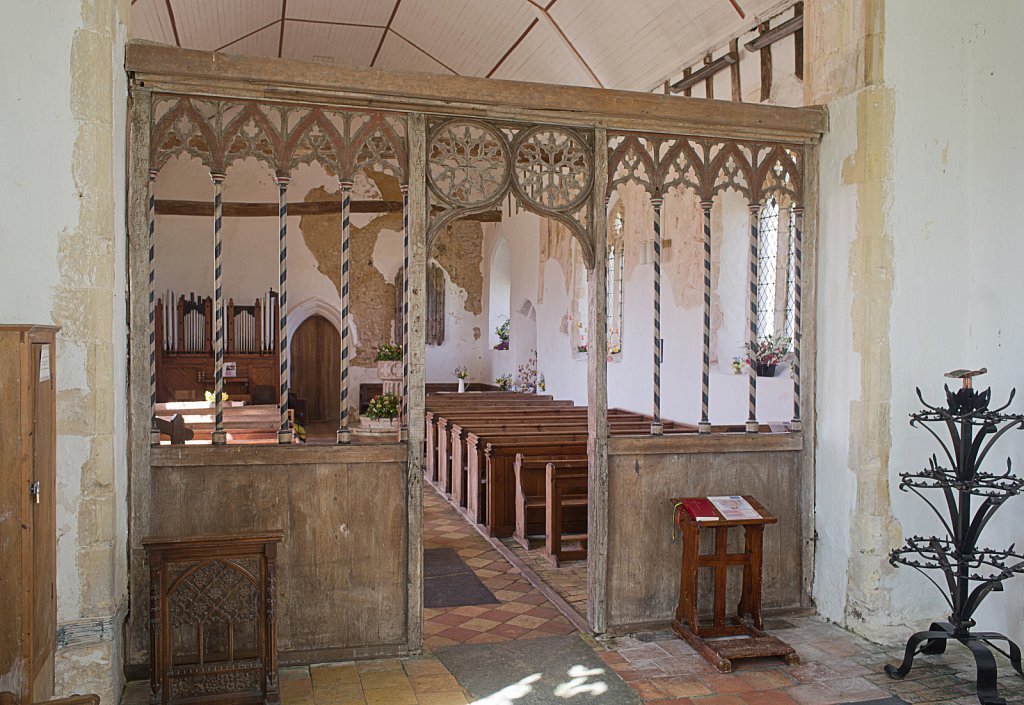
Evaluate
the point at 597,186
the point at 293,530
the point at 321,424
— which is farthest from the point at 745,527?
the point at 321,424

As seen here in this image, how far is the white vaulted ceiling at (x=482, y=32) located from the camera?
816 cm

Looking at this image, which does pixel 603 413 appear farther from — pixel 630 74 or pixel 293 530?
pixel 630 74

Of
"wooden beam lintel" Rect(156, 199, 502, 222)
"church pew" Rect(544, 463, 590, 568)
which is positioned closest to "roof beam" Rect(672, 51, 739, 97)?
"church pew" Rect(544, 463, 590, 568)

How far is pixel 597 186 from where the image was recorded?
4625 mm

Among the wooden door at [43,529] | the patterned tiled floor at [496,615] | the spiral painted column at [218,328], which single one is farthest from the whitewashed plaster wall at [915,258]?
the wooden door at [43,529]

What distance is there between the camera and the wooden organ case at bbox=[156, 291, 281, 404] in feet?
48.1

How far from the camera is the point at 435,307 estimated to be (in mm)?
17125

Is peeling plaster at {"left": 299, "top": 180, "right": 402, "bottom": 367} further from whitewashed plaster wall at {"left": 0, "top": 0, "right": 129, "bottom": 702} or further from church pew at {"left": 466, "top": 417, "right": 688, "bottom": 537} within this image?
whitewashed plaster wall at {"left": 0, "top": 0, "right": 129, "bottom": 702}

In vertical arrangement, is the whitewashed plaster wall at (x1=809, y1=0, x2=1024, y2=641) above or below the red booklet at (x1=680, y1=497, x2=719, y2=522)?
above

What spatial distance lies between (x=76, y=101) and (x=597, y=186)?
8.05 ft

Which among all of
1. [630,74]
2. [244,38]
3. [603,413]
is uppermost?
[244,38]

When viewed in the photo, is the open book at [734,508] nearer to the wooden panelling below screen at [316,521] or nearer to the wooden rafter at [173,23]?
the wooden panelling below screen at [316,521]

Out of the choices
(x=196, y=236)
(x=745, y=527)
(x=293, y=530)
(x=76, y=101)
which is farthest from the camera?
(x=196, y=236)

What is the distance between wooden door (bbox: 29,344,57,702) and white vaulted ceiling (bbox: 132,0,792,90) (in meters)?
6.00
